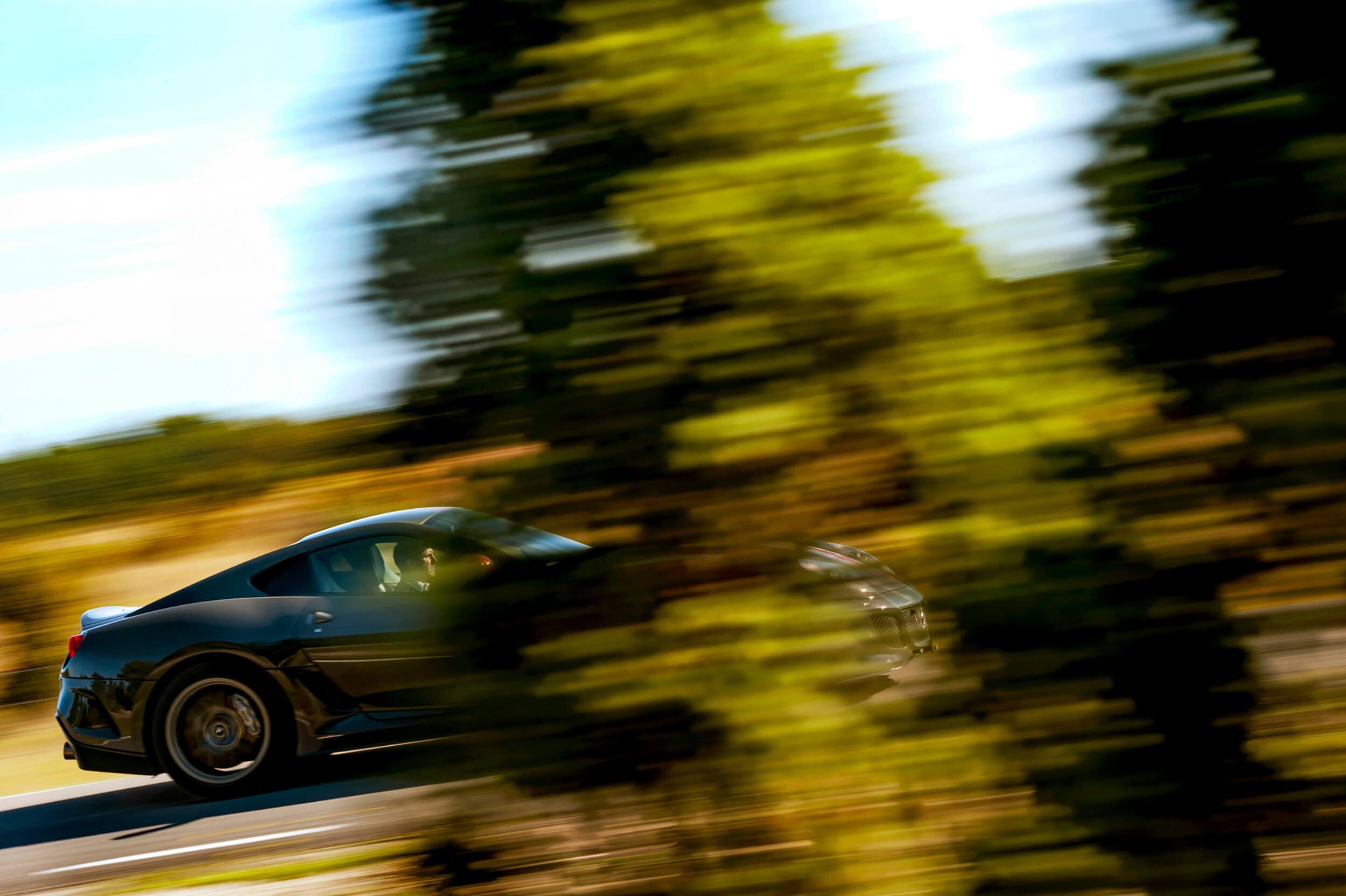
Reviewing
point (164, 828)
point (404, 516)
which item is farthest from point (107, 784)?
point (404, 516)

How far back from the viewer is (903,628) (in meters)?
2.06

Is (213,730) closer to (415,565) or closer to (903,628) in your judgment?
(415,565)

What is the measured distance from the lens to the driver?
2.15 metres

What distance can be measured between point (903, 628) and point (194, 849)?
4.03 metres

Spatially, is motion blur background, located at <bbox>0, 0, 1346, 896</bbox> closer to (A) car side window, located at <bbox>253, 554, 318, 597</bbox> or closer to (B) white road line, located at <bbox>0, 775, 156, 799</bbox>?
(A) car side window, located at <bbox>253, 554, 318, 597</bbox>

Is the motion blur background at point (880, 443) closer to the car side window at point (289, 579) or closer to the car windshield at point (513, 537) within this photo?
the car windshield at point (513, 537)

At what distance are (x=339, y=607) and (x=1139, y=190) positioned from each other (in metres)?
4.37

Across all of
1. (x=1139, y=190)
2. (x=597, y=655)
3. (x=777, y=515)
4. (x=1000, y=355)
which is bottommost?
(x=597, y=655)

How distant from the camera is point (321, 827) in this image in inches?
189

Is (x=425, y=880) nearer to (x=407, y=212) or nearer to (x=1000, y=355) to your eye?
(x=407, y=212)

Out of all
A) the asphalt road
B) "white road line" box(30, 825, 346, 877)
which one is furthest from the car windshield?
"white road line" box(30, 825, 346, 877)

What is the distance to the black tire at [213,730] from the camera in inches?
212

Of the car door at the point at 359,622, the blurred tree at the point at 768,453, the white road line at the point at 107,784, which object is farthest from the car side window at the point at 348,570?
the blurred tree at the point at 768,453

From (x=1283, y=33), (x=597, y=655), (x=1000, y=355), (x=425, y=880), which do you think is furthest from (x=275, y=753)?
(x=1283, y=33)
